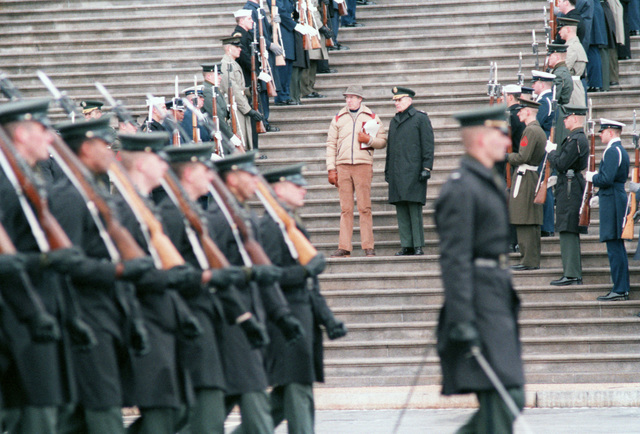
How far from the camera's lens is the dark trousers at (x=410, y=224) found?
13430mm

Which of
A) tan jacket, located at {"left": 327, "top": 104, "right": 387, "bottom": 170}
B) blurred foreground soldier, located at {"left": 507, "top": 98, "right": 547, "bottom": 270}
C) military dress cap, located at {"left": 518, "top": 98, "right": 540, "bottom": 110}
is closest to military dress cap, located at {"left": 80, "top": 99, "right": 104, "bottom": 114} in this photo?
tan jacket, located at {"left": 327, "top": 104, "right": 387, "bottom": 170}

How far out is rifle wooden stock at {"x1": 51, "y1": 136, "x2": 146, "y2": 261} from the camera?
20.2 ft

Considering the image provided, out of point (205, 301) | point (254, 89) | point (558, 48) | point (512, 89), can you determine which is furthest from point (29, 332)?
point (558, 48)

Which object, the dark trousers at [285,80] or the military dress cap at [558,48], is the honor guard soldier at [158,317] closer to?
the military dress cap at [558,48]

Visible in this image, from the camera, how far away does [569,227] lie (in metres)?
12.6

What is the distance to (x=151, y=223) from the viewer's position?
6508mm

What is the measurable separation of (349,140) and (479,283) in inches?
302

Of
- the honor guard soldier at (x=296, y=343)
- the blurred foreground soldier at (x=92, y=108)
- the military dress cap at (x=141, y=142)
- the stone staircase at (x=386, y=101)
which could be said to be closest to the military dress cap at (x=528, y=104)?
the stone staircase at (x=386, y=101)

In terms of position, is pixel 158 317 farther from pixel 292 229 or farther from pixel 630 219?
pixel 630 219

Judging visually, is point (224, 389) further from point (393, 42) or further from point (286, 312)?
point (393, 42)

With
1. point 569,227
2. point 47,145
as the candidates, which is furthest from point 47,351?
point 569,227

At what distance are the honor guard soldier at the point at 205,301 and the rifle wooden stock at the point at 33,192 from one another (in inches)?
43.2

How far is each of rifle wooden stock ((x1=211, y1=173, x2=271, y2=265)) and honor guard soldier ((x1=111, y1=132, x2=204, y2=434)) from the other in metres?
0.60

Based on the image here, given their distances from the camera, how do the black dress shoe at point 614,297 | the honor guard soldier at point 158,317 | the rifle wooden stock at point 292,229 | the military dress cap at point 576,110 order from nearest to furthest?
1. the honor guard soldier at point 158,317
2. the rifle wooden stock at point 292,229
3. the black dress shoe at point 614,297
4. the military dress cap at point 576,110
